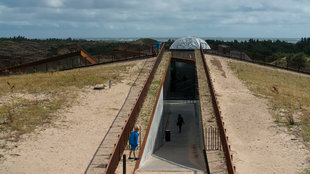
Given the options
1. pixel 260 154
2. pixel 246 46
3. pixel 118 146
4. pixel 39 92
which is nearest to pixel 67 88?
pixel 39 92

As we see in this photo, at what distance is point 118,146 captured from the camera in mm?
10109

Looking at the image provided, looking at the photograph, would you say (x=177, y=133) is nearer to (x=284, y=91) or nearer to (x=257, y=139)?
(x=284, y=91)

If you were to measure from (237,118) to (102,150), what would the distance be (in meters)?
7.29

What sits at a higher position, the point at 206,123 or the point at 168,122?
the point at 206,123

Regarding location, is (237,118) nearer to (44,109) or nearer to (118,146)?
(118,146)

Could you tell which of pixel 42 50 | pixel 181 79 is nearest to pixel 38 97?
pixel 181 79

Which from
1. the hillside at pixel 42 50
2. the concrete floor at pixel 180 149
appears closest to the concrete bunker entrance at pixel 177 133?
the concrete floor at pixel 180 149

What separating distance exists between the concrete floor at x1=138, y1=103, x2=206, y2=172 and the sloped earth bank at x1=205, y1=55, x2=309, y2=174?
1568 mm

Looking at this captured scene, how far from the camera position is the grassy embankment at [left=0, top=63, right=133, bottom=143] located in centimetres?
1349

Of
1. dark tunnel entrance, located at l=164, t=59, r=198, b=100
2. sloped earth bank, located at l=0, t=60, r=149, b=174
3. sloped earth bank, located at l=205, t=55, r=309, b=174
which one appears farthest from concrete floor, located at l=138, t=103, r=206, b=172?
dark tunnel entrance, located at l=164, t=59, r=198, b=100

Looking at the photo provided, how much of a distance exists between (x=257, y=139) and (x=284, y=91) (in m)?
11.5

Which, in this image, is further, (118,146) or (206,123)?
(206,123)

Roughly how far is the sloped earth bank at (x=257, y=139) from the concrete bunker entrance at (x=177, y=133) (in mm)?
1523

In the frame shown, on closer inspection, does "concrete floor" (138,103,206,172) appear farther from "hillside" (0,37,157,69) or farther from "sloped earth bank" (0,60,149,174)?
"hillside" (0,37,157,69)
